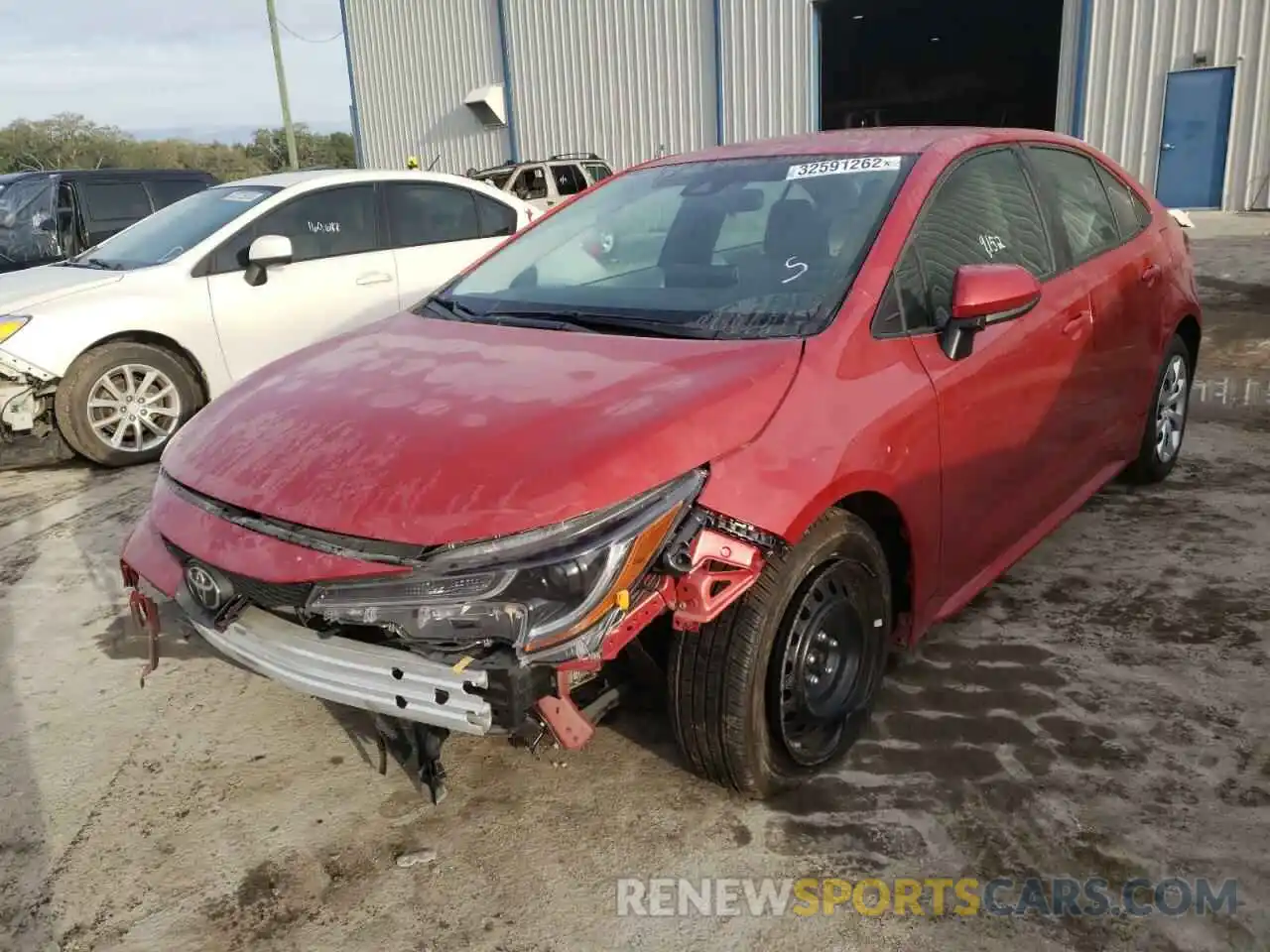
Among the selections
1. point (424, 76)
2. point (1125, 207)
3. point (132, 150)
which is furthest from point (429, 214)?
point (132, 150)

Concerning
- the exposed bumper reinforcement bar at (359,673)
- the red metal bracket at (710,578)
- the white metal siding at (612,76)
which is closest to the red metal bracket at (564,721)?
the exposed bumper reinforcement bar at (359,673)

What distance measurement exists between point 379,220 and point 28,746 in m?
4.71

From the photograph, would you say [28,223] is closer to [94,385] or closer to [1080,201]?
[94,385]

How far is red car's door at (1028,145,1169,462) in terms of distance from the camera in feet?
12.3

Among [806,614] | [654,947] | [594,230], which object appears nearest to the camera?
[654,947]

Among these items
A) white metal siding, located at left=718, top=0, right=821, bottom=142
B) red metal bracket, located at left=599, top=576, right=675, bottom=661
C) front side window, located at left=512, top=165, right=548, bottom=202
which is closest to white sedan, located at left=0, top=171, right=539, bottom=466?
red metal bracket, located at left=599, top=576, right=675, bottom=661

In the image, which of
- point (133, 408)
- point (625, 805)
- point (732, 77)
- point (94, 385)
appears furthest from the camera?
point (732, 77)

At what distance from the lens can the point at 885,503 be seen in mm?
2674

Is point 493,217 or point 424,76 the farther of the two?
point 424,76

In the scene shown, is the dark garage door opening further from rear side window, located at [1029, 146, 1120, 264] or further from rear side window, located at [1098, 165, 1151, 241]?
rear side window, located at [1029, 146, 1120, 264]

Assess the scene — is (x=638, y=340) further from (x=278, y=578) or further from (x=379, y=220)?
(x=379, y=220)

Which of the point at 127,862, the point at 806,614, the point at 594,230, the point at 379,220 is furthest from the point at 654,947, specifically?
the point at 379,220

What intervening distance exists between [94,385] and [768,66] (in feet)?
52.7

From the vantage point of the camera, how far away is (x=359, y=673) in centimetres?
217
